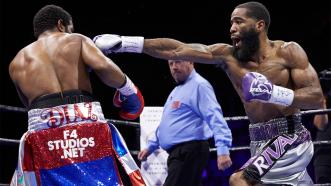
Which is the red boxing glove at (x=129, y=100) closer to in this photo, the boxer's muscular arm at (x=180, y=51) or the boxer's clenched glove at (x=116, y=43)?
the boxer's clenched glove at (x=116, y=43)

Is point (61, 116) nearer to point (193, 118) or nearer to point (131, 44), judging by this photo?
point (131, 44)

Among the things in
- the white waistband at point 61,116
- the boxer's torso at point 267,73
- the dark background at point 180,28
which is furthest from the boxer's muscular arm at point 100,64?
→ the dark background at point 180,28

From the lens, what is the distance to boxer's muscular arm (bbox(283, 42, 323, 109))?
2.50 m

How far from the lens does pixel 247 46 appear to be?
2.66m

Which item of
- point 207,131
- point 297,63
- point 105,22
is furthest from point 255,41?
point 105,22

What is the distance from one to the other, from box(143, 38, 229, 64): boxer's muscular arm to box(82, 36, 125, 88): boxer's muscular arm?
439 mm

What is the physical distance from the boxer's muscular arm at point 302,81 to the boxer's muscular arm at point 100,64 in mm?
844

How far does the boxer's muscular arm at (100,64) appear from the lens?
2125 mm

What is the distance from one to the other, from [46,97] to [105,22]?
15.5 feet

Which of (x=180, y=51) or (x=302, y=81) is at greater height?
(x=180, y=51)

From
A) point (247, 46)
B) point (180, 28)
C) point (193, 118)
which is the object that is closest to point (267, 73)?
point (247, 46)

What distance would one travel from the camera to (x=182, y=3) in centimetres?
702

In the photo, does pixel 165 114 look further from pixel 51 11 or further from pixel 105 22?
pixel 105 22

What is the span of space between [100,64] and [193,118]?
140cm
